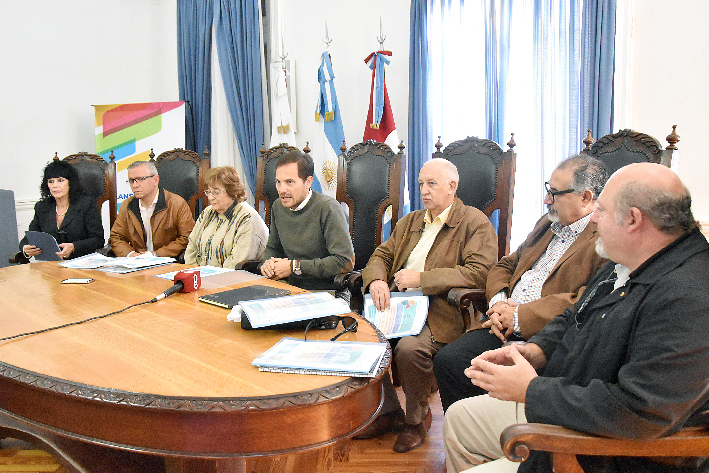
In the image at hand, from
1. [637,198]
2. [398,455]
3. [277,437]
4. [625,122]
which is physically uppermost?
[625,122]

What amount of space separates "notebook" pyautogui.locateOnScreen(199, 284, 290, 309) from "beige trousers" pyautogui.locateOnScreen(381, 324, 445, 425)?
1.81 feet

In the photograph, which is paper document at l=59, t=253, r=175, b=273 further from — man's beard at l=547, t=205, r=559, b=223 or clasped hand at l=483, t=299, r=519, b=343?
man's beard at l=547, t=205, r=559, b=223

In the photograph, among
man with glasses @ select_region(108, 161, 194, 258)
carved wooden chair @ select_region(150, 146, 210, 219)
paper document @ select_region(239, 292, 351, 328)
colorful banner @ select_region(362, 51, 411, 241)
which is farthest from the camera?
colorful banner @ select_region(362, 51, 411, 241)

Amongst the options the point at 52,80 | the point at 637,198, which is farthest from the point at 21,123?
the point at 637,198

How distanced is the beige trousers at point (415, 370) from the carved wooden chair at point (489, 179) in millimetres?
713

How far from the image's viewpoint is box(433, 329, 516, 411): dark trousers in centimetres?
189

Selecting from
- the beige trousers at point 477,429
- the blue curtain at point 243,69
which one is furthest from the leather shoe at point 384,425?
the blue curtain at point 243,69

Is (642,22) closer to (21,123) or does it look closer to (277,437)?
(277,437)

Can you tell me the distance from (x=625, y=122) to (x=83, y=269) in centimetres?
308

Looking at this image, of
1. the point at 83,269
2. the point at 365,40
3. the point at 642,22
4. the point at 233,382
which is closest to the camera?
the point at 233,382

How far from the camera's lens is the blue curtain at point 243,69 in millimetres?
5000

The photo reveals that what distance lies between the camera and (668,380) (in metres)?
0.95

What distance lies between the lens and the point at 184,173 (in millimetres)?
3844

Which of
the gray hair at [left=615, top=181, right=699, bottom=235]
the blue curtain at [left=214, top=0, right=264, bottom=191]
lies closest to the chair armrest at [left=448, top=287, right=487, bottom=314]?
the gray hair at [left=615, top=181, right=699, bottom=235]
